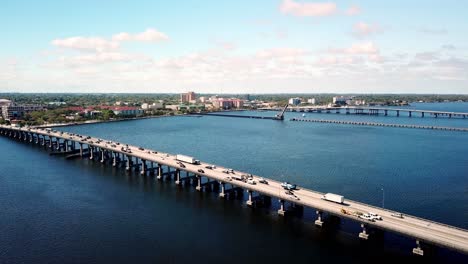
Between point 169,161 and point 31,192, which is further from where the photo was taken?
point 169,161

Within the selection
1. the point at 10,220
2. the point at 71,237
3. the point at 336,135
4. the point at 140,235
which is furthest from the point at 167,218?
the point at 336,135

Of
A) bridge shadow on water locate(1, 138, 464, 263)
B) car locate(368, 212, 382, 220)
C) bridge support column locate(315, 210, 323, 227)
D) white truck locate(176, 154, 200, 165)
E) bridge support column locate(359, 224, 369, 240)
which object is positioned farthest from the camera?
white truck locate(176, 154, 200, 165)

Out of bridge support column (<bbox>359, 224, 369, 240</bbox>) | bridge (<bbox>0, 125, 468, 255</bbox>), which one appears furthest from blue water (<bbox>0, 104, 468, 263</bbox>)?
bridge (<bbox>0, 125, 468, 255</bbox>)

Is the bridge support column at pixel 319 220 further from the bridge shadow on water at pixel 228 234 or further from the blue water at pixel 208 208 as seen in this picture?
the blue water at pixel 208 208

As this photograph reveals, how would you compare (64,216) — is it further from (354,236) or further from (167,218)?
(354,236)

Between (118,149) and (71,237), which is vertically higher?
(118,149)

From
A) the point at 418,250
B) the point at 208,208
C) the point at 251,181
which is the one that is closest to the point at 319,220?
the point at 418,250

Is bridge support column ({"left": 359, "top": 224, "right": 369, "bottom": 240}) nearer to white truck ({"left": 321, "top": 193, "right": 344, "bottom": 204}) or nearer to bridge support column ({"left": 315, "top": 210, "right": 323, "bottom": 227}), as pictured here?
bridge support column ({"left": 315, "top": 210, "right": 323, "bottom": 227})

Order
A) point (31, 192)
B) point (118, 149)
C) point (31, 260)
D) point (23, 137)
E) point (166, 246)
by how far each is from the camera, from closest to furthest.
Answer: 1. point (31, 260)
2. point (166, 246)
3. point (31, 192)
4. point (118, 149)
5. point (23, 137)
